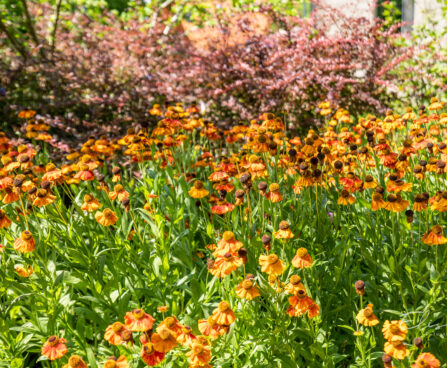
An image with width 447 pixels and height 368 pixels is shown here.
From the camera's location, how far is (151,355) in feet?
5.22

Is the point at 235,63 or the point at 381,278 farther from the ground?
the point at 235,63

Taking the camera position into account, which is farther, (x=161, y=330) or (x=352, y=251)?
(x=352, y=251)

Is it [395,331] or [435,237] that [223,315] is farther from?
[435,237]

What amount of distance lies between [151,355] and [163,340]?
0.07 m

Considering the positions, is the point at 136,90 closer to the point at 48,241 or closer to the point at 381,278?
the point at 48,241

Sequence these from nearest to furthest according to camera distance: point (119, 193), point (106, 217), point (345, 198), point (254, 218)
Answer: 1. point (106, 217)
2. point (345, 198)
3. point (119, 193)
4. point (254, 218)

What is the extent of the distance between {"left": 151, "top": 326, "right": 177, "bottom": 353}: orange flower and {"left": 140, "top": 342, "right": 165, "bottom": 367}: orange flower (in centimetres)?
3

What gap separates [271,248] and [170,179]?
106cm

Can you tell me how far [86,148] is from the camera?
3.44 meters

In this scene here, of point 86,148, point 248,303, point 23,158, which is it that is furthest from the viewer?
point 86,148

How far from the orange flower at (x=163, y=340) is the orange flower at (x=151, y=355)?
0.10ft

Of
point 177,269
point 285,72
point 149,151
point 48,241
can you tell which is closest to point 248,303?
point 177,269

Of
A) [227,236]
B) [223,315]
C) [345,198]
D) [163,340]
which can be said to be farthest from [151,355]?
[345,198]

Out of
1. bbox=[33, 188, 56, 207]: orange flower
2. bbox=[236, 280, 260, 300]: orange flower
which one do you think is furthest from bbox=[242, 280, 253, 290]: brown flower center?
bbox=[33, 188, 56, 207]: orange flower
